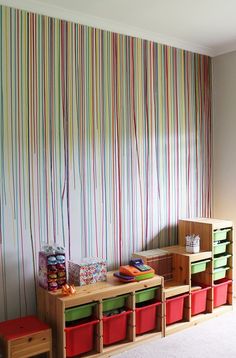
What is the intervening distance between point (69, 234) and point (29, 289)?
49cm

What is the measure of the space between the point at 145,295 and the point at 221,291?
96 cm

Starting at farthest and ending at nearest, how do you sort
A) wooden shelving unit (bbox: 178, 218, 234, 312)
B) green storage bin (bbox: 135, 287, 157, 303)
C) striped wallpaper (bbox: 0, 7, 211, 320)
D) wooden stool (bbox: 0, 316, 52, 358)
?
wooden shelving unit (bbox: 178, 218, 234, 312) < green storage bin (bbox: 135, 287, 157, 303) < striped wallpaper (bbox: 0, 7, 211, 320) < wooden stool (bbox: 0, 316, 52, 358)

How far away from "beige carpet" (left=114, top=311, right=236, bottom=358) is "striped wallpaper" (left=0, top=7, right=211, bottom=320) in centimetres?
73

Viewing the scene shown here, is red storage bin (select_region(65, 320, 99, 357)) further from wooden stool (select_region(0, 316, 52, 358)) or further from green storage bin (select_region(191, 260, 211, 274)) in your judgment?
green storage bin (select_region(191, 260, 211, 274))

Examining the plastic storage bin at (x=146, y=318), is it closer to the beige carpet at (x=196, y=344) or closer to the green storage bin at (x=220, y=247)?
the beige carpet at (x=196, y=344)

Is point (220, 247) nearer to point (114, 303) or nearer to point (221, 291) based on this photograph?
point (221, 291)

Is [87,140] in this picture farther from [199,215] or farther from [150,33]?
[199,215]

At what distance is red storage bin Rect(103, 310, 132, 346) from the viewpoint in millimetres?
2873

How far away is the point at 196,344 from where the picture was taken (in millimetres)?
3027

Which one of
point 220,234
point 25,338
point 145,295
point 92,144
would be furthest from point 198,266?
point 25,338

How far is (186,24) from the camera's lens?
340 cm

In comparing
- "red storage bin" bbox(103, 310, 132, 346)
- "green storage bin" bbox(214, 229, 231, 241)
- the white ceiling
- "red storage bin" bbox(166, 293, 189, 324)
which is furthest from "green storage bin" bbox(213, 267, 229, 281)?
the white ceiling

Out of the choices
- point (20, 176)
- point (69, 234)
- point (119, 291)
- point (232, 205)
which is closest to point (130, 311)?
point (119, 291)

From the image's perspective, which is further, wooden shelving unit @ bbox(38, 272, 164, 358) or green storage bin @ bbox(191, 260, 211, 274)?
green storage bin @ bbox(191, 260, 211, 274)
